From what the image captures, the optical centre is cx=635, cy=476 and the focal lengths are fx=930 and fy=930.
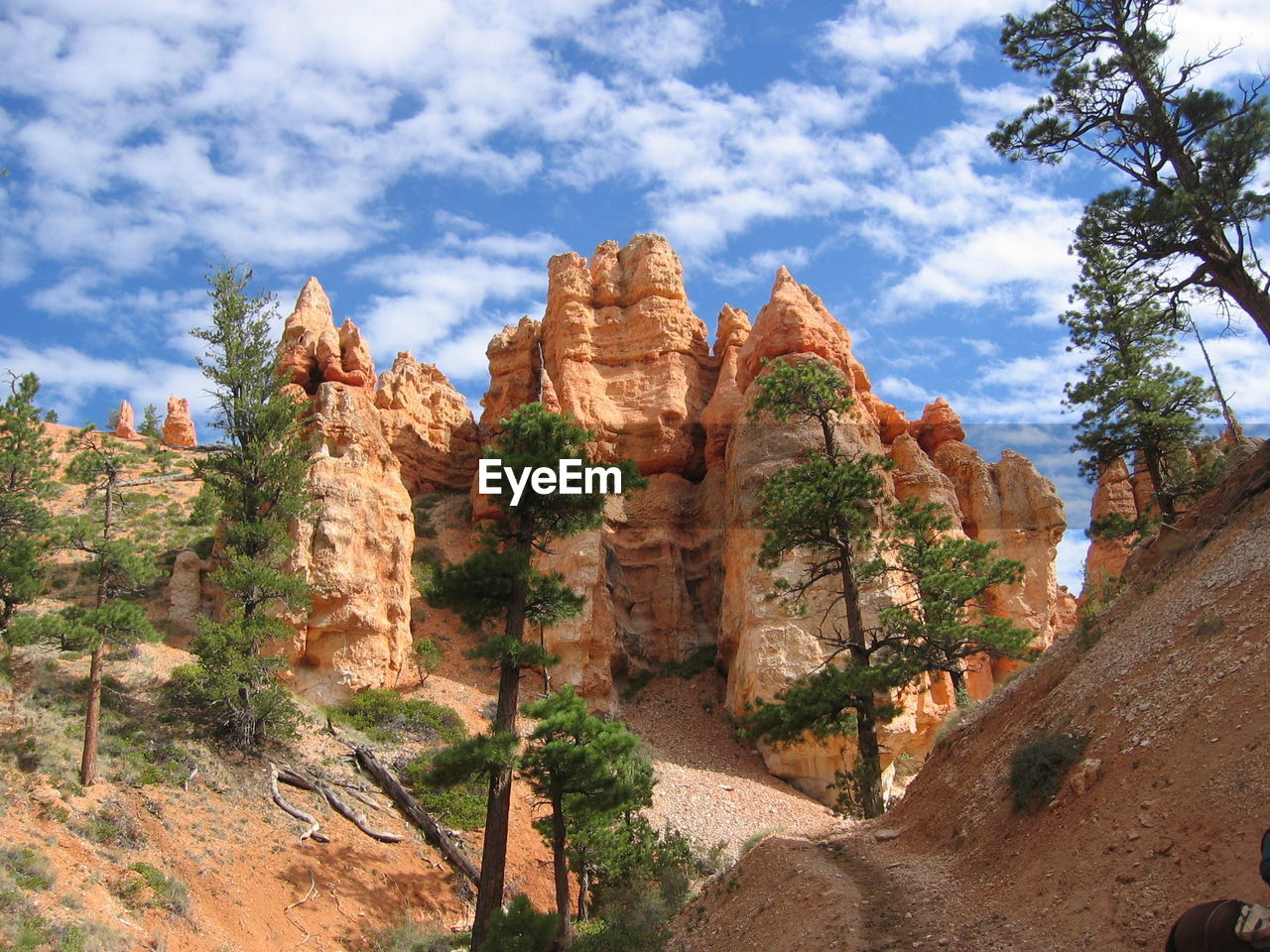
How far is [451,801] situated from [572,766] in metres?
9.64

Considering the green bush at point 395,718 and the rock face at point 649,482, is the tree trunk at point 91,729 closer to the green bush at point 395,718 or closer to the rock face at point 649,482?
the green bush at point 395,718

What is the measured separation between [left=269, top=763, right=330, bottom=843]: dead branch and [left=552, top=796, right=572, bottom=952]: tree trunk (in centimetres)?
631

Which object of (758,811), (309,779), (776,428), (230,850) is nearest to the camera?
(230,850)

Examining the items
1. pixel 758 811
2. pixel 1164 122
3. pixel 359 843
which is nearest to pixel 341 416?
pixel 359 843

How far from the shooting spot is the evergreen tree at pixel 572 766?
15.3 meters

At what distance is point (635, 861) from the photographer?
19.4m

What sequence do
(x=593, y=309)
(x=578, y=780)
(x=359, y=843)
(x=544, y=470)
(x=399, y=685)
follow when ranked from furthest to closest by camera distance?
(x=593, y=309) → (x=399, y=685) → (x=359, y=843) → (x=544, y=470) → (x=578, y=780)

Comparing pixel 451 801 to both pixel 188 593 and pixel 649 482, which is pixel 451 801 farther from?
pixel 649 482

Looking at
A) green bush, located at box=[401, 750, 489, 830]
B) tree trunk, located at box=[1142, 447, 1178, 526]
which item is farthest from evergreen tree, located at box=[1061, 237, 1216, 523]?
green bush, located at box=[401, 750, 489, 830]

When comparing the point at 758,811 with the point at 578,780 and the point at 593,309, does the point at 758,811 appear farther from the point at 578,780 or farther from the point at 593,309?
the point at 593,309

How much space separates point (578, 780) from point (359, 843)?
794 cm

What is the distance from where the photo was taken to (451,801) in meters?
23.6

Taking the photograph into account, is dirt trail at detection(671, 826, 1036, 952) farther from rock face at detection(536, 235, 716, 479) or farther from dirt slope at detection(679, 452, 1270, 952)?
rock face at detection(536, 235, 716, 479)

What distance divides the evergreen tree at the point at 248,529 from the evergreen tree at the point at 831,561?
11988 millimetres
